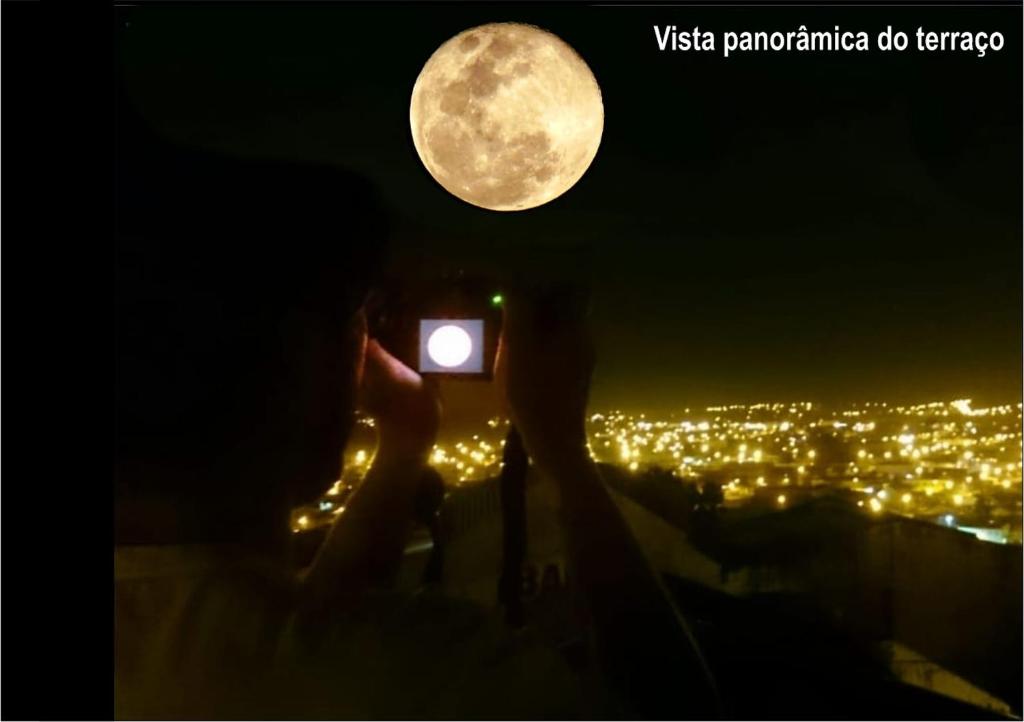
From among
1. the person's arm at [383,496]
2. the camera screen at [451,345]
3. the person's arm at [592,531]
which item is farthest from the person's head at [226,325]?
the person's arm at [592,531]

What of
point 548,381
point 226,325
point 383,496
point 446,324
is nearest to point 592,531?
point 548,381

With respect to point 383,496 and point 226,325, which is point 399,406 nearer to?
point 383,496

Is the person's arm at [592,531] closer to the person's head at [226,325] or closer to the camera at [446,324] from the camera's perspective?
the camera at [446,324]

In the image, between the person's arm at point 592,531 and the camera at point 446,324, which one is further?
the person's arm at point 592,531

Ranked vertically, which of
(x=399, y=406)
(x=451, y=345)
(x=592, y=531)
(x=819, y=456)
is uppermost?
(x=451, y=345)

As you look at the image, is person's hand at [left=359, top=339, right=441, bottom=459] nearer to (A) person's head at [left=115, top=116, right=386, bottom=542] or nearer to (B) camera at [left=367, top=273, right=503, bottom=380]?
(B) camera at [left=367, top=273, right=503, bottom=380]

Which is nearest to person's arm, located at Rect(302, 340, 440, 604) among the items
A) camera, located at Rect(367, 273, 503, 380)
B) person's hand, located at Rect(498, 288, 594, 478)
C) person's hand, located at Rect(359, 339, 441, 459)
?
person's hand, located at Rect(359, 339, 441, 459)

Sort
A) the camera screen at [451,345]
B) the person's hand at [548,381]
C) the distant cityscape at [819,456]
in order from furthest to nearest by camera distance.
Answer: the distant cityscape at [819,456] → the person's hand at [548,381] → the camera screen at [451,345]
